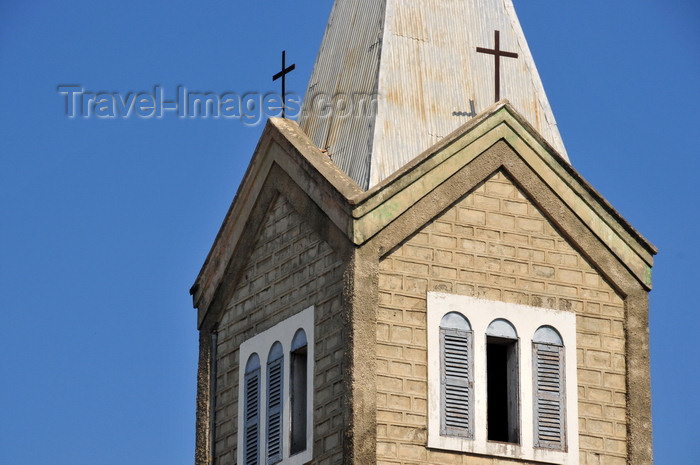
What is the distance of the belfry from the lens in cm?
2692

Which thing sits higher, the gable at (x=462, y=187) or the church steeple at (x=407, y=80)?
the church steeple at (x=407, y=80)

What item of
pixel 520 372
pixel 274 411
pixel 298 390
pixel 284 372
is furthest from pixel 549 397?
pixel 274 411

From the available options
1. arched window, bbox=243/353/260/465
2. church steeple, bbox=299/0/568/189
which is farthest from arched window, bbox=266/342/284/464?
church steeple, bbox=299/0/568/189

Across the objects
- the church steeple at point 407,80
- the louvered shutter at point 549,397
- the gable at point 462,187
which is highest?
the church steeple at point 407,80

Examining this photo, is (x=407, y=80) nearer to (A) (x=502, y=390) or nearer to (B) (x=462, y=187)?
(B) (x=462, y=187)

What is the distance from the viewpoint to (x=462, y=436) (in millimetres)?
26859

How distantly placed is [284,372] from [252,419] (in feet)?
3.69

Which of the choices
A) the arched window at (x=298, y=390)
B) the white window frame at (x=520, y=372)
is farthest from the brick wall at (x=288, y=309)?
the white window frame at (x=520, y=372)

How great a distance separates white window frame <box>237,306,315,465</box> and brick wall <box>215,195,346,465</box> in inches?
5.5

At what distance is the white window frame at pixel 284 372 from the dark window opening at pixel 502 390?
8.64ft

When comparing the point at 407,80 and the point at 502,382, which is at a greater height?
the point at 407,80

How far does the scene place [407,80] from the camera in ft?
96.4

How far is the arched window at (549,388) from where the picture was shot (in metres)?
27.4

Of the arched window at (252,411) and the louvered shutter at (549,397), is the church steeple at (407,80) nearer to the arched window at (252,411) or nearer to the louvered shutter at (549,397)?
the arched window at (252,411)
